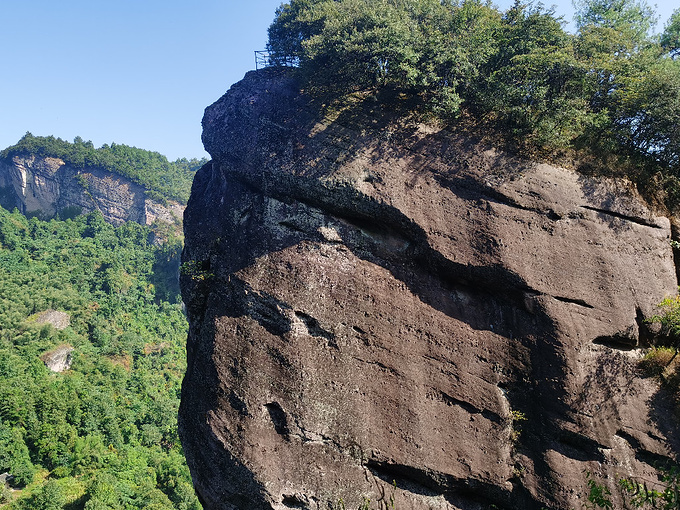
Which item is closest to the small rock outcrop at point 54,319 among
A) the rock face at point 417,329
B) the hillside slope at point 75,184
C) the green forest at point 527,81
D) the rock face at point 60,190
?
the rock face at point 60,190

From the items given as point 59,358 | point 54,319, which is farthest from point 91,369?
point 54,319

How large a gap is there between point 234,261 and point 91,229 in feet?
266

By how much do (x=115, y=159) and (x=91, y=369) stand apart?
53762mm

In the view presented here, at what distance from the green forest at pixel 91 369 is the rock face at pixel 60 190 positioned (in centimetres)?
417

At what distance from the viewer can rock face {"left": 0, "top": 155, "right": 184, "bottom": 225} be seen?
83.8 m

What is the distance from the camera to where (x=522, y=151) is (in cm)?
1216

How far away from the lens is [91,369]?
48812mm

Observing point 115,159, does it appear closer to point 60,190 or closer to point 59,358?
point 60,190

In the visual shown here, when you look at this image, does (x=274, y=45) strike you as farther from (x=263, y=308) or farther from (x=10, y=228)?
(x=10, y=228)

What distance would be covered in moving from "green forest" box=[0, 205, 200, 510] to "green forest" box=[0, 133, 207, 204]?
1111 centimetres

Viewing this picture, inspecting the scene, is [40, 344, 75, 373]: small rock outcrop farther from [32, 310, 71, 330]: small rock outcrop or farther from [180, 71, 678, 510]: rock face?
[180, 71, 678, 510]: rock face

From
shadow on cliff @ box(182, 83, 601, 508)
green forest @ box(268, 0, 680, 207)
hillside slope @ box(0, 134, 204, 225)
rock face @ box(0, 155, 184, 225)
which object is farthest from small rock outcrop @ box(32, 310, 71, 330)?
green forest @ box(268, 0, 680, 207)

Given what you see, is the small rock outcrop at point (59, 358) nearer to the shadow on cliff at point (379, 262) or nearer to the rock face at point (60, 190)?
the rock face at point (60, 190)

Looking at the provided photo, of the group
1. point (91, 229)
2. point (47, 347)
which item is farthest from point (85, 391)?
point (91, 229)
